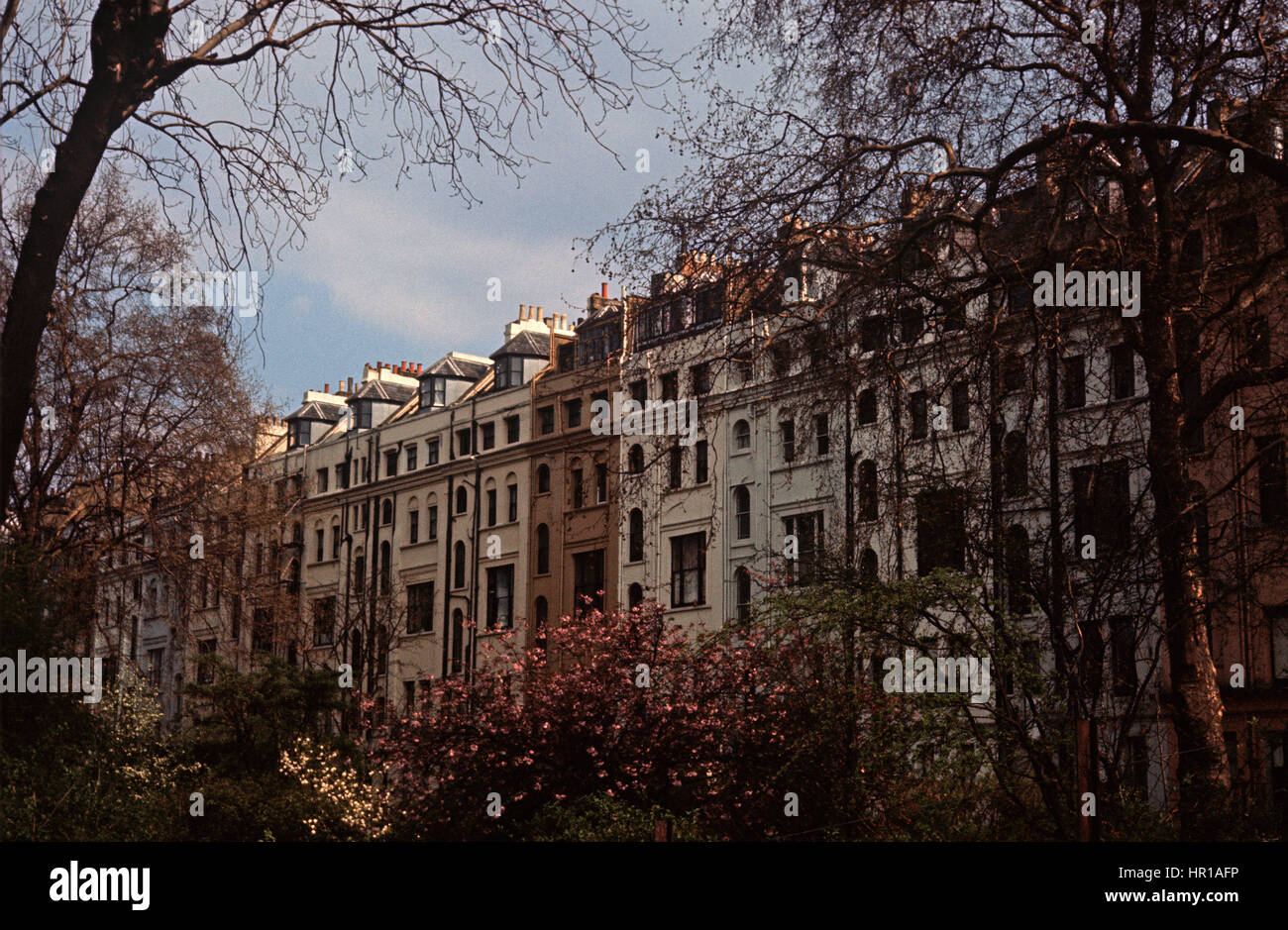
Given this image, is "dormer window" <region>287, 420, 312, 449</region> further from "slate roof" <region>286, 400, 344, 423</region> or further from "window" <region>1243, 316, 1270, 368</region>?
"window" <region>1243, 316, 1270, 368</region>

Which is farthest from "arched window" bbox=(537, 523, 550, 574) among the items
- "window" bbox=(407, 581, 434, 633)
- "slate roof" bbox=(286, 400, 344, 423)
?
"slate roof" bbox=(286, 400, 344, 423)

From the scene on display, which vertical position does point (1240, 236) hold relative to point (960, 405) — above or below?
above

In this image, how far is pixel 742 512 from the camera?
856 inches

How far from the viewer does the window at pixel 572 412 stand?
21.5 m

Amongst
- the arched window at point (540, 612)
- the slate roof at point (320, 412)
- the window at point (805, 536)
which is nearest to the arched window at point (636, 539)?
the arched window at point (540, 612)

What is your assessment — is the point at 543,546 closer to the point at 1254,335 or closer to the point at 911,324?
the point at 911,324

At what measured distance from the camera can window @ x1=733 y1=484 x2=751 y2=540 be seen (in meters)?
21.5

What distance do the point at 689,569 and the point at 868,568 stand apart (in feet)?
25.4

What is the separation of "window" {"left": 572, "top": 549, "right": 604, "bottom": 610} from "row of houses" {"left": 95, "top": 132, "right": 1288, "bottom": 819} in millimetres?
60

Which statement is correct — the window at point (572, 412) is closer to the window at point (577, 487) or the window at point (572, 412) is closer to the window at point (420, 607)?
the window at point (577, 487)

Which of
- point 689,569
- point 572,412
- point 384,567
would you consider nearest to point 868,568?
point 689,569

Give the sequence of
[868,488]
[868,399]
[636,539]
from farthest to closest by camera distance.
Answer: [636,539] < [868,399] < [868,488]
